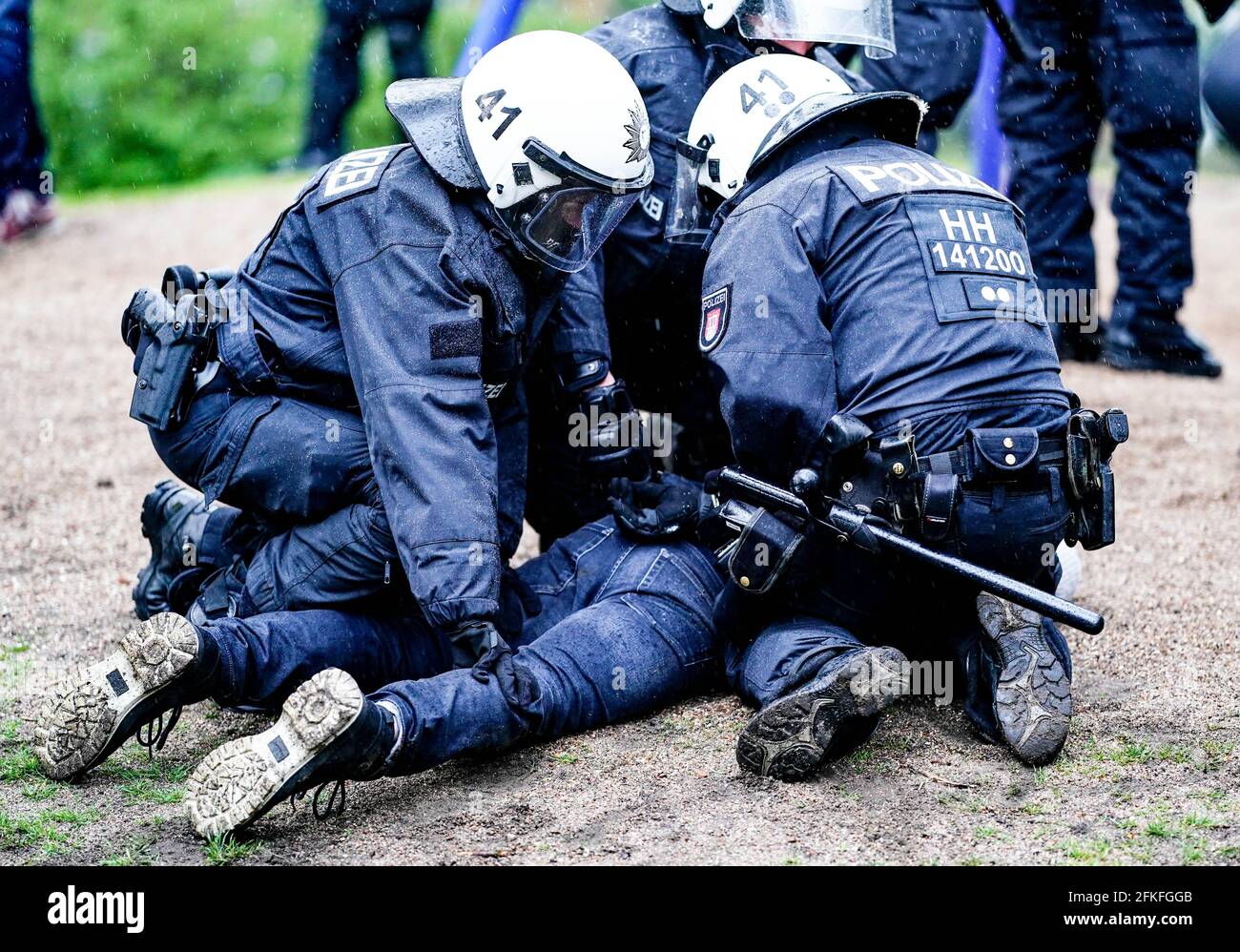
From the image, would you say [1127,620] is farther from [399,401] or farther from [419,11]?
[419,11]

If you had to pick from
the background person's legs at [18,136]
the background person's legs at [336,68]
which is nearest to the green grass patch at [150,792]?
the background person's legs at [18,136]

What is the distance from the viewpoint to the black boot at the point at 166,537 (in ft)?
12.8

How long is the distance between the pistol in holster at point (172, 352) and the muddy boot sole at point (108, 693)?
27.7 inches

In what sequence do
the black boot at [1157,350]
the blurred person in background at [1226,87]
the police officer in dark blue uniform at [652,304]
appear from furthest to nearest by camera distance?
1. the black boot at [1157,350]
2. the blurred person in background at [1226,87]
3. the police officer in dark blue uniform at [652,304]

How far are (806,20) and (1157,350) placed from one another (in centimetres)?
308

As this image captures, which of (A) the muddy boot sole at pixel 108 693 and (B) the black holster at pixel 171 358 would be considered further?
(B) the black holster at pixel 171 358

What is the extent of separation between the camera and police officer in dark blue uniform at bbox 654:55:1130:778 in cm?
304

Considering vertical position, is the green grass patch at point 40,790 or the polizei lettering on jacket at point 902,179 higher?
the polizei lettering on jacket at point 902,179

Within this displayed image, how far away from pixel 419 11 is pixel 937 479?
6.51 m

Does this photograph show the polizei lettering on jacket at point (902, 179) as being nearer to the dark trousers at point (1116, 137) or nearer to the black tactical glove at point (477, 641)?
the black tactical glove at point (477, 641)

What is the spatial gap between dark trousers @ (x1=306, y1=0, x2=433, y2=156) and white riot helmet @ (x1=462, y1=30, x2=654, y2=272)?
5.72 m

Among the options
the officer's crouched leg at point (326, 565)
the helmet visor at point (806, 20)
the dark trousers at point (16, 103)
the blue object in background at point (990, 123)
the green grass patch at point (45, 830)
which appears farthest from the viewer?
the dark trousers at point (16, 103)

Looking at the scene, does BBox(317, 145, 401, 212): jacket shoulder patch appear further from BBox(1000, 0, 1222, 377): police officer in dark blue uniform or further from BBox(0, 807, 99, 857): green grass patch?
BBox(1000, 0, 1222, 377): police officer in dark blue uniform

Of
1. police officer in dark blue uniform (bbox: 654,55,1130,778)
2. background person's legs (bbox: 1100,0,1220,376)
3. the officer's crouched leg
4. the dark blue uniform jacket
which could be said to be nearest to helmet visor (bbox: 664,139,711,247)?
police officer in dark blue uniform (bbox: 654,55,1130,778)
